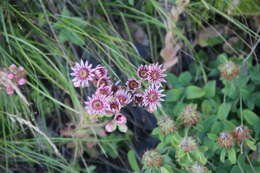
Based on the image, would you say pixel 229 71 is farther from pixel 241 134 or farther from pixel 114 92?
→ pixel 114 92

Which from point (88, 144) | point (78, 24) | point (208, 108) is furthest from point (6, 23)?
point (208, 108)

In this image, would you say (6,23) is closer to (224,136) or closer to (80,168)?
(80,168)

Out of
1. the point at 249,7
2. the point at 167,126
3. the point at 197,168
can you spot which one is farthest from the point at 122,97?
the point at 249,7

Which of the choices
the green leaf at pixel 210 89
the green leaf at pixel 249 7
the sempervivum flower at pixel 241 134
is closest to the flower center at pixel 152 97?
the sempervivum flower at pixel 241 134

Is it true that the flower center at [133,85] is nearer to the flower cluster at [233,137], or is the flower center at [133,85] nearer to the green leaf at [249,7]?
the flower cluster at [233,137]

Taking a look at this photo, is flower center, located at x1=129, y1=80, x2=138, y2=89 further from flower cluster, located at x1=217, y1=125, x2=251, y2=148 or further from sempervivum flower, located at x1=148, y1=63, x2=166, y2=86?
flower cluster, located at x1=217, y1=125, x2=251, y2=148

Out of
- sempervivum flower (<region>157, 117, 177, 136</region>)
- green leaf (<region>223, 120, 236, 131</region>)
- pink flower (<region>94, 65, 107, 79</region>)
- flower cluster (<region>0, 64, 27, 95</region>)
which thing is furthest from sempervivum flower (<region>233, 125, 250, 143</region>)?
flower cluster (<region>0, 64, 27, 95</region>)
